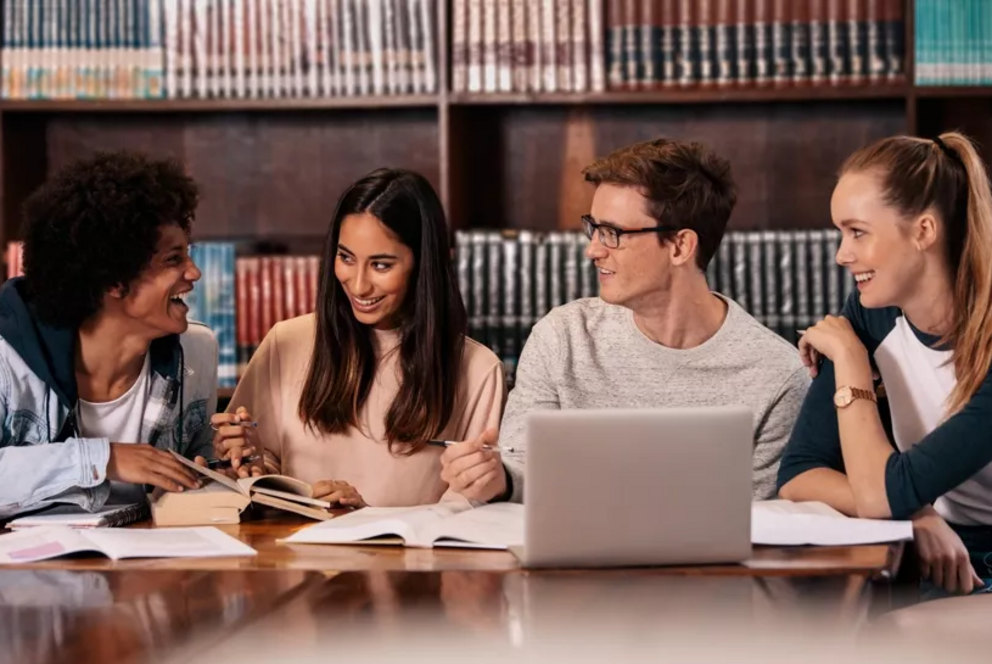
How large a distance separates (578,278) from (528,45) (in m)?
0.56

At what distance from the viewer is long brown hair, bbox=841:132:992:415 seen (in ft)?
6.44

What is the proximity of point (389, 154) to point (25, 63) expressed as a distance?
91 centimetres

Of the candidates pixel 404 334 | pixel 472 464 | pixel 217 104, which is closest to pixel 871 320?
pixel 472 464

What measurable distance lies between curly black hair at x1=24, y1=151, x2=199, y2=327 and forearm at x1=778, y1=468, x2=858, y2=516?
1103 mm

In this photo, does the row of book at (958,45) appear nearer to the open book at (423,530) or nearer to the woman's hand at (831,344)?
the woman's hand at (831,344)

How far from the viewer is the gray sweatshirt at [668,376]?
88.5 inches

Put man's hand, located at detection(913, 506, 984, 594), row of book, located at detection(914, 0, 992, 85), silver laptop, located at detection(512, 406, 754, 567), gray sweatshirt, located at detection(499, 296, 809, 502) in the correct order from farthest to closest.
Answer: row of book, located at detection(914, 0, 992, 85)
gray sweatshirt, located at detection(499, 296, 809, 502)
man's hand, located at detection(913, 506, 984, 594)
silver laptop, located at detection(512, 406, 754, 567)

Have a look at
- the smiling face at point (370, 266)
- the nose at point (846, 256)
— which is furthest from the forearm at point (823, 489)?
the smiling face at point (370, 266)

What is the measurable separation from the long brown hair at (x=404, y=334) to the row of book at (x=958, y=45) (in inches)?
50.9

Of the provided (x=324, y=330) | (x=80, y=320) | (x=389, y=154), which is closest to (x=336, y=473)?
(x=324, y=330)

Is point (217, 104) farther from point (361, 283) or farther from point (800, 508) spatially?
point (800, 508)

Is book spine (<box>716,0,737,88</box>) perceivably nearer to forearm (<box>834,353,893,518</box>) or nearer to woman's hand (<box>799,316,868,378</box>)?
woman's hand (<box>799,316,868,378</box>)

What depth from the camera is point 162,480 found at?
1.93 metres

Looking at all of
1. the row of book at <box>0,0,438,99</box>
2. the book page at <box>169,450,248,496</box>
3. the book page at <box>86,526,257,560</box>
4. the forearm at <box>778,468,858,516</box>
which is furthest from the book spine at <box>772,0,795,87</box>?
the book page at <box>86,526,257,560</box>
